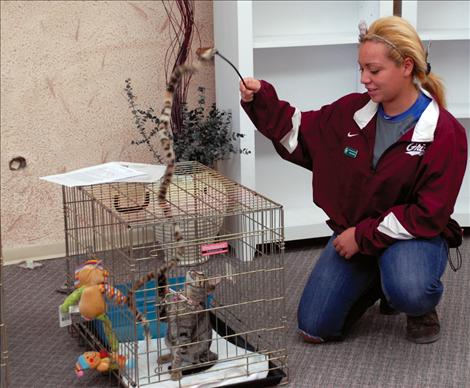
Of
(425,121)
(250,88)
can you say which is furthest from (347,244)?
(250,88)

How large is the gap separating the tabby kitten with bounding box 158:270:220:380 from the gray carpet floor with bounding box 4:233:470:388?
18cm

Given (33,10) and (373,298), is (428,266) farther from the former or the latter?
(33,10)

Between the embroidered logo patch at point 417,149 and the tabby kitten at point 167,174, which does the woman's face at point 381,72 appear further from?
the tabby kitten at point 167,174

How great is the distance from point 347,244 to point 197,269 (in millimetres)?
401

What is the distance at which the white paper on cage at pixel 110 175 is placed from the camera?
213cm

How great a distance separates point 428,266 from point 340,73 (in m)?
1.22

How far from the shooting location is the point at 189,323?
6.74 ft

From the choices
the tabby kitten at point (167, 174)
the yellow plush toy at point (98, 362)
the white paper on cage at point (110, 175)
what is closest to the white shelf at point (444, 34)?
the white paper on cage at point (110, 175)

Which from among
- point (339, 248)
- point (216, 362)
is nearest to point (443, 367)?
point (339, 248)

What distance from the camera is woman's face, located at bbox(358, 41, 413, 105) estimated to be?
Result: 7.39 feet

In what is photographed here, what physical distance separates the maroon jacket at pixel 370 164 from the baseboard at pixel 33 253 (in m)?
1.06

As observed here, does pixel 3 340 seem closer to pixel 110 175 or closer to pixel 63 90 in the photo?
pixel 110 175

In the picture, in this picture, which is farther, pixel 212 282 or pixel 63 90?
pixel 63 90

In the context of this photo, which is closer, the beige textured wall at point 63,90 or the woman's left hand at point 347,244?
the woman's left hand at point 347,244
